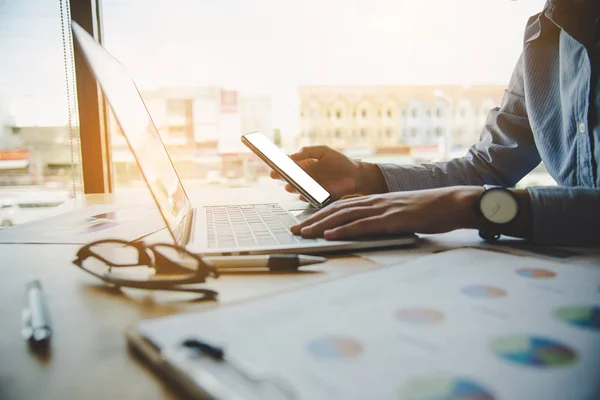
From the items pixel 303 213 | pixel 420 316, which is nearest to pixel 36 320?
pixel 420 316

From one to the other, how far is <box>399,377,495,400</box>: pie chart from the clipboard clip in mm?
60

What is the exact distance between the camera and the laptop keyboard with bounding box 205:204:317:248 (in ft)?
1.85

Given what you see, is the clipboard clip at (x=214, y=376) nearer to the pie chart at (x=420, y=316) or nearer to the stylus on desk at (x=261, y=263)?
the pie chart at (x=420, y=316)

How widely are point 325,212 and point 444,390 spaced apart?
416 mm

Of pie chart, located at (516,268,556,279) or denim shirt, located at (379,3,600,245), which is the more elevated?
denim shirt, located at (379,3,600,245)

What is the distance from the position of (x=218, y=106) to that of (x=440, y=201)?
2413mm

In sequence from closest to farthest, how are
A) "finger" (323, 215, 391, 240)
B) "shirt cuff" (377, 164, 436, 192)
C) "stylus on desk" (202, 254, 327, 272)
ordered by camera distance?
"stylus on desk" (202, 254, 327, 272) < "finger" (323, 215, 391, 240) < "shirt cuff" (377, 164, 436, 192)

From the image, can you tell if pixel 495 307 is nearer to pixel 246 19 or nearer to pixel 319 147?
pixel 319 147

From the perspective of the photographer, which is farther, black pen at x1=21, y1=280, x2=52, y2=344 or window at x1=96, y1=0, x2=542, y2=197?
window at x1=96, y1=0, x2=542, y2=197

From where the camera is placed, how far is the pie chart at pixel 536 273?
16.2 inches

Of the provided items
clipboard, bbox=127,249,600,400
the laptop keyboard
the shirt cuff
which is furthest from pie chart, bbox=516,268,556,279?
the shirt cuff

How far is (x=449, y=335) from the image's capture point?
0.90 feet

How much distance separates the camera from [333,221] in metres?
0.59

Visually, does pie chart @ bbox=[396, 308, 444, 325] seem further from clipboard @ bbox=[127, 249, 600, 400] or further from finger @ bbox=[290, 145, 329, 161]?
finger @ bbox=[290, 145, 329, 161]
